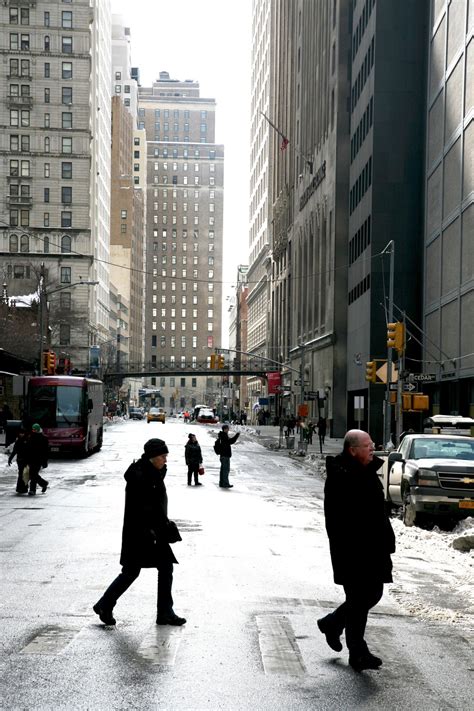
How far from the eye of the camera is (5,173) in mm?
126438

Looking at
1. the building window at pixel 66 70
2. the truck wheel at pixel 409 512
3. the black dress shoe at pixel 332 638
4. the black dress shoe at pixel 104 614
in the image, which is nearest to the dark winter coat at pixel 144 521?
the black dress shoe at pixel 104 614

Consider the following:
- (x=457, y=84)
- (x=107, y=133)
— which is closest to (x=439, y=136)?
(x=457, y=84)

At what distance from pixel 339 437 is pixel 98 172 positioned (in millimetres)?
78175

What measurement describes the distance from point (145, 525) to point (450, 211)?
139 feet

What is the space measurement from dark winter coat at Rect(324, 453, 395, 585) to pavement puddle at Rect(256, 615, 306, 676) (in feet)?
2.64

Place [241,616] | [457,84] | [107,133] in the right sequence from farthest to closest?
[107,133], [457,84], [241,616]

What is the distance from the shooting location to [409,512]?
60.1ft

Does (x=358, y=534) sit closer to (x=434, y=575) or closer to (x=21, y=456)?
(x=434, y=575)

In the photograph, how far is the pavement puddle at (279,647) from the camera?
Result: 25.7 feet

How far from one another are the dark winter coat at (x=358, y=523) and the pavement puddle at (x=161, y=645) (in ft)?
4.97

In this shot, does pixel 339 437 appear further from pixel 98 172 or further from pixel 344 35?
pixel 98 172

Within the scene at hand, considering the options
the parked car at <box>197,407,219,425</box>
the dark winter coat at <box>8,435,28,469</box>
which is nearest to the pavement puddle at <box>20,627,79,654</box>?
the dark winter coat at <box>8,435,28,469</box>

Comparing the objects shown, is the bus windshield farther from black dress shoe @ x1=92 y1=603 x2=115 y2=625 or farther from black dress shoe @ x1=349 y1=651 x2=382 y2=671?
black dress shoe @ x1=349 y1=651 x2=382 y2=671

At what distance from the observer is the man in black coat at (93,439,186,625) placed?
8.96 m
